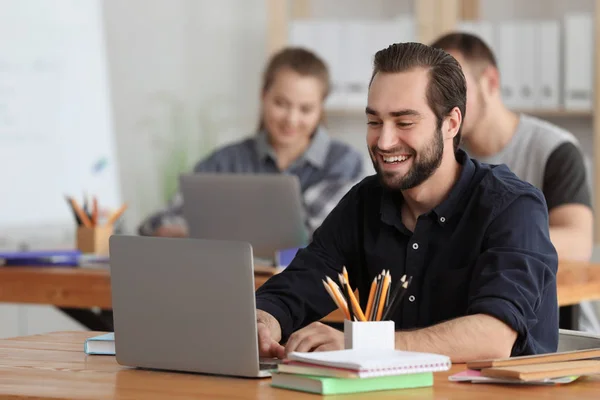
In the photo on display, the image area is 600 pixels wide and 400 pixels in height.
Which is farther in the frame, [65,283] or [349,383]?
[65,283]

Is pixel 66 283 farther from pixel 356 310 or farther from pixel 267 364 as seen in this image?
pixel 356 310

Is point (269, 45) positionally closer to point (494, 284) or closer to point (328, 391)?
point (494, 284)

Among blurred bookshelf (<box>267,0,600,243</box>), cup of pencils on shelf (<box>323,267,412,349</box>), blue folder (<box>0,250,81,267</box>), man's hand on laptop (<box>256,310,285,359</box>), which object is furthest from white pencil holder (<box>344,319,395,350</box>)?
blurred bookshelf (<box>267,0,600,243</box>)

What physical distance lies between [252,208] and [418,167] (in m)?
1.09

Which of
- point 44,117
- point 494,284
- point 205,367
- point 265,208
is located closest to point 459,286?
point 494,284

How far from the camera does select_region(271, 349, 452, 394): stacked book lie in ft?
4.55

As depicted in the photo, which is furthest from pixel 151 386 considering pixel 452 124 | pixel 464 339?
pixel 452 124

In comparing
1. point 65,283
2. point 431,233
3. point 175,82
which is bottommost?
point 65,283

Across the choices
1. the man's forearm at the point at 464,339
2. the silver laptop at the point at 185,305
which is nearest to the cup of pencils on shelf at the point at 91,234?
the silver laptop at the point at 185,305

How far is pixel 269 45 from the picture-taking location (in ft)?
15.9

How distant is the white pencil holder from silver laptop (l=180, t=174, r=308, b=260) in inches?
55.9

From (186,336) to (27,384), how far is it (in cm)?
23

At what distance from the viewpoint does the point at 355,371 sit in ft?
4.51

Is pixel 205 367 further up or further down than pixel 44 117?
further down
